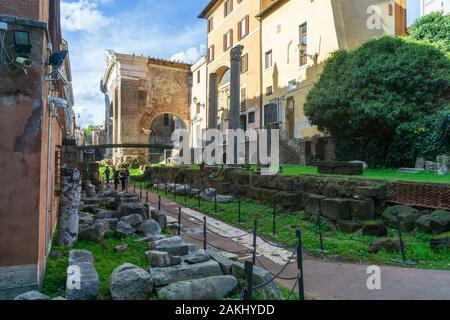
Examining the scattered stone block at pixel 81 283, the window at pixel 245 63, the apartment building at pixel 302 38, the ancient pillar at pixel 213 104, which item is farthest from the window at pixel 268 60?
the scattered stone block at pixel 81 283

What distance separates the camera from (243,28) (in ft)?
102

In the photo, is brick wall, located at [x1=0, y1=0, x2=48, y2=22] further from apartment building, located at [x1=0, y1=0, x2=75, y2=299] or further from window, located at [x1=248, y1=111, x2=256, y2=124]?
window, located at [x1=248, y1=111, x2=256, y2=124]

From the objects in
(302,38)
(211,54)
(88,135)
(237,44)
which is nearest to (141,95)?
(211,54)

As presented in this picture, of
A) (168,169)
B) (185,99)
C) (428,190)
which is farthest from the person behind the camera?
(185,99)

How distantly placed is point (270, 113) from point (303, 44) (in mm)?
5948

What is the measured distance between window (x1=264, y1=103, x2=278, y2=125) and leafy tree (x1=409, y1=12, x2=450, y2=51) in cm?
978

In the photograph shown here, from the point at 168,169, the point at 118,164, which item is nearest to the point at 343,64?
the point at 168,169

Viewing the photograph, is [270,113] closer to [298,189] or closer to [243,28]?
[243,28]

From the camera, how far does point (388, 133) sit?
1575 cm

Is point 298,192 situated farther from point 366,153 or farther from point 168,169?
point 168,169

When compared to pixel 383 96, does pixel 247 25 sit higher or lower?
higher
